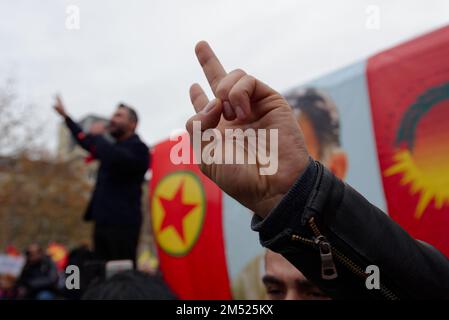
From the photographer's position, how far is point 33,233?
68.8 ft

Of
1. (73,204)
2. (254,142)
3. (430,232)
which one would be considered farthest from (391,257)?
(73,204)

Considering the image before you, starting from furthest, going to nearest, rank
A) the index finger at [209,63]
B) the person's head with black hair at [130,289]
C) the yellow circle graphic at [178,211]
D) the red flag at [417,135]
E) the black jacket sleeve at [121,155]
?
the yellow circle graphic at [178,211] → the black jacket sleeve at [121,155] → the red flag at [417,135] → the person's head with black hair at [130,289] → the index finger at [209,63]

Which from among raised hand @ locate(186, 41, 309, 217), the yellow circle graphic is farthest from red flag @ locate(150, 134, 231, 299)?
raised hand @ locate(186, 41, 309, 217)

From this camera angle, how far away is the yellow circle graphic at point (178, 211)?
9.62 feet

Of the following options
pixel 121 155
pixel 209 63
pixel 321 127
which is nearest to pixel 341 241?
pixel 209 63

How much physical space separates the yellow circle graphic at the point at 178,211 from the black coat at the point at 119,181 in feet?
0.91

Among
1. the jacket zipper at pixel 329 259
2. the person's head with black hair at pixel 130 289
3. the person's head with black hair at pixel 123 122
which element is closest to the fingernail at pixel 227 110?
the jacket zipper at pixel 329 259

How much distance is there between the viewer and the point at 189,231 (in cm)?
294

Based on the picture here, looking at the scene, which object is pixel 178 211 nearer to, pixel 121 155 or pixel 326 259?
pixel 121 155

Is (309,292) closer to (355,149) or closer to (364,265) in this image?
(364,265)

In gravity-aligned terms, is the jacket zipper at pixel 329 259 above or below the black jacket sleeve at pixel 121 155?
below

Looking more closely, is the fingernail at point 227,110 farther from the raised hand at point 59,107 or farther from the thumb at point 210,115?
the raised hand at point 59,107

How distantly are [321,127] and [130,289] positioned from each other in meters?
1.22

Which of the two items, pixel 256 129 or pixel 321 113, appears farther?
pixel 321 113
